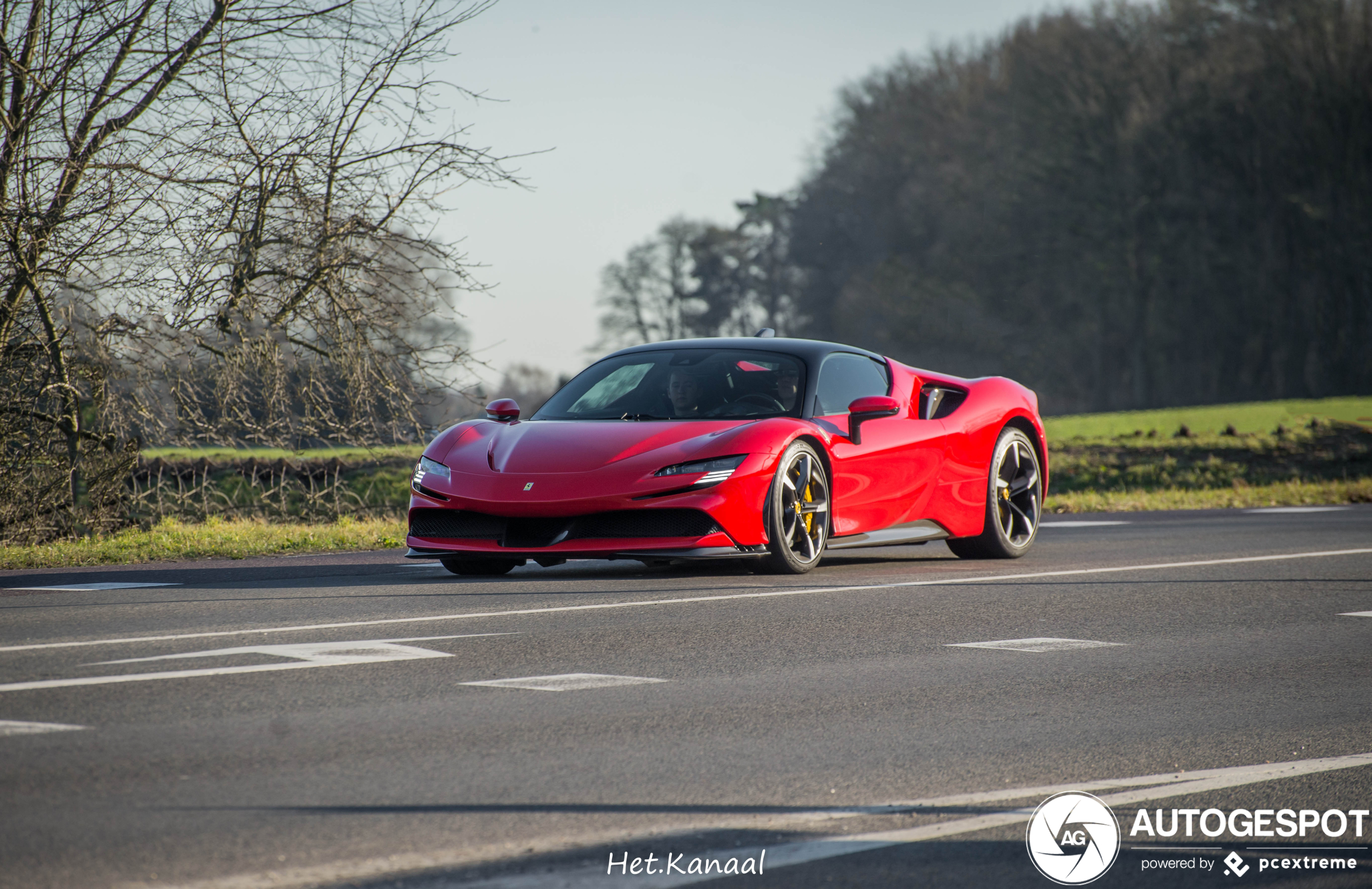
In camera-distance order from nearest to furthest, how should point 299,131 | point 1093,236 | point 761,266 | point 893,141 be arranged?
point 299,131 → point 1093,236 → point 893,141 → point 761,266

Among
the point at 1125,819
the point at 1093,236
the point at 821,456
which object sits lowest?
the point at 1125,819

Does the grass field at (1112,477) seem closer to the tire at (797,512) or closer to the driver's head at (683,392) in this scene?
the driver's head at (683,392)

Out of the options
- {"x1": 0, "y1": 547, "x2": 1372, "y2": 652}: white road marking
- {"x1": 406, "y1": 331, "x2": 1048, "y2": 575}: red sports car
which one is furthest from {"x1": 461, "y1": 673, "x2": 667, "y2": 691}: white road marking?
{"x1": 406, "y1": 331, "x2": 1048, "y2": 575}: red sports car

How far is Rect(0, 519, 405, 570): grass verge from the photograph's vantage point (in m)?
10.4

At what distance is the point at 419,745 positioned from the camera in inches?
177

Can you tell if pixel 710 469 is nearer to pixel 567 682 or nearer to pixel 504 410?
pixel 504 410

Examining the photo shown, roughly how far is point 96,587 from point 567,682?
13.8ft

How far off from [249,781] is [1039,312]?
2637 inches

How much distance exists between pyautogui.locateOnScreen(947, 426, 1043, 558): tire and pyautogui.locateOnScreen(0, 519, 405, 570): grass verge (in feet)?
14.6

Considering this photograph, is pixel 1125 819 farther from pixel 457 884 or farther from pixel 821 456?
pixel 821 456

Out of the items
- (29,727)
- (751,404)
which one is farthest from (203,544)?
(29,727)

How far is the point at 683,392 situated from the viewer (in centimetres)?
991

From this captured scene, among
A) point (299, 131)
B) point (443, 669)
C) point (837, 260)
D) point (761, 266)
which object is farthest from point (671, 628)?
point (761, 266)

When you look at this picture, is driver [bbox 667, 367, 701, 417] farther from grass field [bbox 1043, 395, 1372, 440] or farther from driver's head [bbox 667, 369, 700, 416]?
grass field [bbox 1043, 395, 1372, 440]
